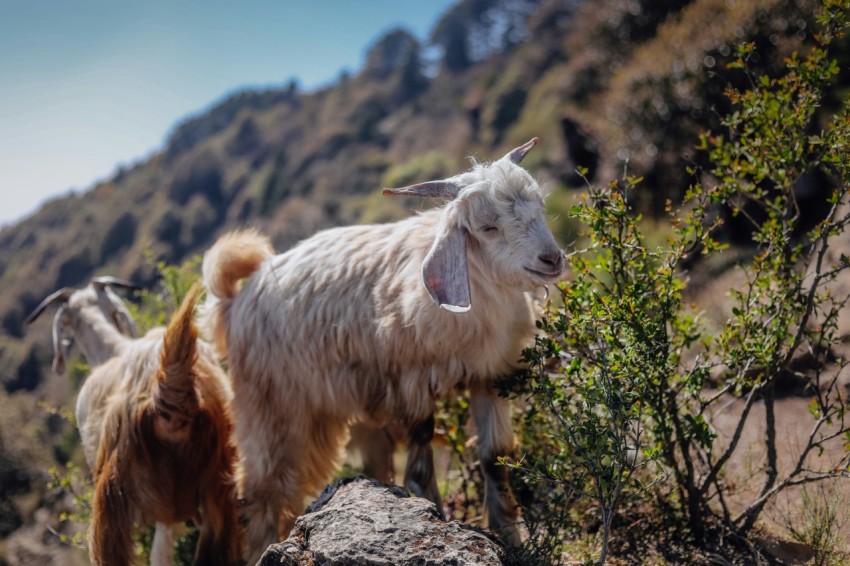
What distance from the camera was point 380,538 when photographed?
7.33 feet

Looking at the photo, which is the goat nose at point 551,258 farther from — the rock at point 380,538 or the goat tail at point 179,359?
the goat tail at point 179,359

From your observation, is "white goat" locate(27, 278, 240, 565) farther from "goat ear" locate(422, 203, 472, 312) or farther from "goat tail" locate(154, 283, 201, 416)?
"goat ear" locate(422, 203, 472, 312)

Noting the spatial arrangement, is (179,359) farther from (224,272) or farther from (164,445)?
(224,272)

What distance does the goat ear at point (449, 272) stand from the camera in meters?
2.66

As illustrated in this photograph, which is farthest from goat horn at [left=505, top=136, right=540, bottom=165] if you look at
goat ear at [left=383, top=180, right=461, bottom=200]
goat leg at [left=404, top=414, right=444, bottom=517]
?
goat leg at [left=404, top=414, right=444, bottom=517]

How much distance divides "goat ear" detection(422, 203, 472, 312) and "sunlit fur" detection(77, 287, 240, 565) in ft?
4.46

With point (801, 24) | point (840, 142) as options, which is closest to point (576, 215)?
point (840, 142)

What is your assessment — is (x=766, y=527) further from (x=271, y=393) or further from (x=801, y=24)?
(x=801, y=24)

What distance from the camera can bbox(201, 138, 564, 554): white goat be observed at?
2846 millimetres

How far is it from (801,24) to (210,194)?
132ft

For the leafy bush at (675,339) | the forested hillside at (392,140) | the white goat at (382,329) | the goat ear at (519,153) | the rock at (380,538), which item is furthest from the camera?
the forested hillside at (392,140)

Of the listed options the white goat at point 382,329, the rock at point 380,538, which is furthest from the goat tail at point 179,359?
the rock at point 380,538

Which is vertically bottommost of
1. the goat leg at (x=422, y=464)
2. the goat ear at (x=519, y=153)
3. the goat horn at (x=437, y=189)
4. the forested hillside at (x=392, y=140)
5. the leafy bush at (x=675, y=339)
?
the goat leg at (x=422, y=464)

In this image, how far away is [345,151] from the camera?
125ft
